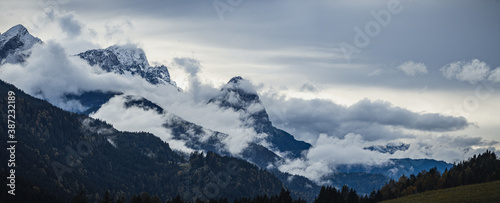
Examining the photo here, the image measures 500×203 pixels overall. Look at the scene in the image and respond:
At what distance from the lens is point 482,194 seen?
175 m

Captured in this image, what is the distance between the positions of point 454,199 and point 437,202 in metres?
6.09

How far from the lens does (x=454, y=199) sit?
180 metres

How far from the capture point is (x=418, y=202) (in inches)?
7687

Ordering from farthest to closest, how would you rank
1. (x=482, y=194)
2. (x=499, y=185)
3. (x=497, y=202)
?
(x=499, y=185)
(x=482, y=194)
(x=497, y=202)

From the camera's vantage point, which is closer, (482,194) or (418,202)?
(482,194)

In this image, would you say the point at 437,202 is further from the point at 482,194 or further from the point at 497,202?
the point at 497,202

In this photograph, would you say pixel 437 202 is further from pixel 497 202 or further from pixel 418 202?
pixel 497 202

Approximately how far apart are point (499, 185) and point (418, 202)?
30438mm

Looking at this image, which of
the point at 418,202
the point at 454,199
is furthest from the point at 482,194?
the point at 418,202

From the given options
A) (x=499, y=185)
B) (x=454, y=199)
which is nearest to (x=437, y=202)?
(x=454, y=199)

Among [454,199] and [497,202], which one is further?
[454,199]

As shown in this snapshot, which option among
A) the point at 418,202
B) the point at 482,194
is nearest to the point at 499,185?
the point at 482,194

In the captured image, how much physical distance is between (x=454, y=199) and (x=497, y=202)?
76.5 ft

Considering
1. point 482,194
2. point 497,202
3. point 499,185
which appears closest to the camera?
point 497,202
